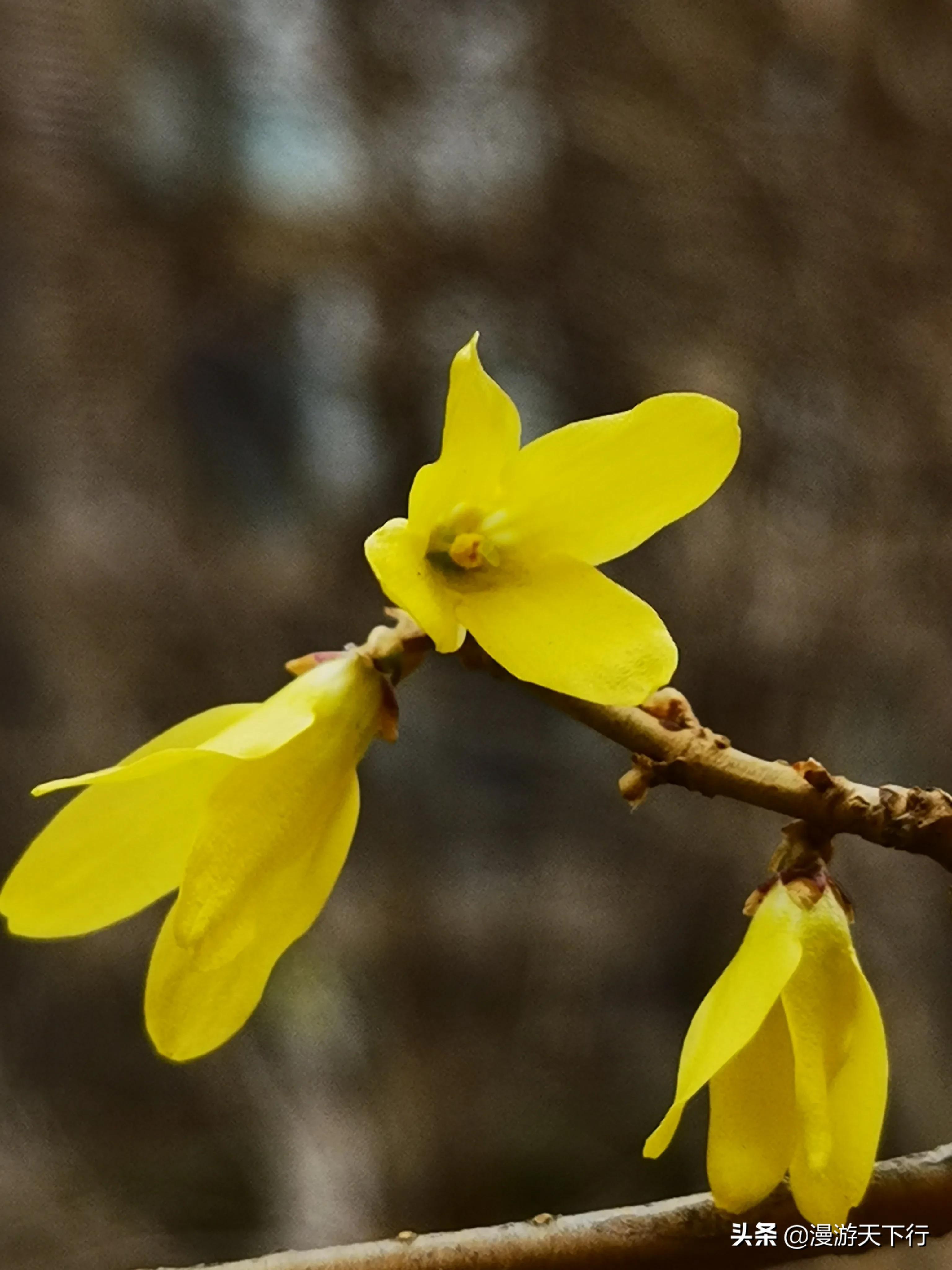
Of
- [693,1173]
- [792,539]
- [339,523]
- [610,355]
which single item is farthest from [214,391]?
[693,1173]

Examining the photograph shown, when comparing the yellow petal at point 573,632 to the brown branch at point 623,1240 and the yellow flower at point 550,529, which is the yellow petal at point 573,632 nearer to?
the yellow flower at point 550,529

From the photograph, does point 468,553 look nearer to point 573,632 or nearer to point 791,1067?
point 573,632

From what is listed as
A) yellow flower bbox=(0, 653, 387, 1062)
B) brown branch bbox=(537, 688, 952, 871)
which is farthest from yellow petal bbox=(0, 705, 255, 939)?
brown branch bbox=(537, 688, 952, 871)

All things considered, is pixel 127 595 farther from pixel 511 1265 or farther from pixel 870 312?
pixel 511 1265

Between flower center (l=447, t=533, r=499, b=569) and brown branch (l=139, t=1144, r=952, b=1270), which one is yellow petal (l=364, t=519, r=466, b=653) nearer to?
flower center (l=447, t=533, r=499, b=569)

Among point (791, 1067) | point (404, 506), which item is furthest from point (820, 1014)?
point (404, 506)
